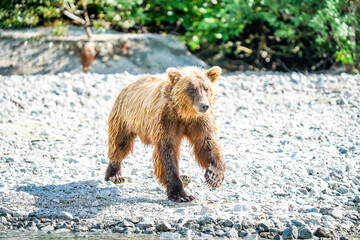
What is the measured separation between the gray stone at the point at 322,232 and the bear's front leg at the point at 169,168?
4.15 ft

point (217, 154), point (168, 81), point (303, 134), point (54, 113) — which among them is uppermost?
point (168, 81)

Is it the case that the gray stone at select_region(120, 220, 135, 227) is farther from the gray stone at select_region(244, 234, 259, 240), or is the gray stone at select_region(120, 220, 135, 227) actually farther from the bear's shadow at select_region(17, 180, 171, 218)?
the gray stone at select_region(244, 234, 259, 240)

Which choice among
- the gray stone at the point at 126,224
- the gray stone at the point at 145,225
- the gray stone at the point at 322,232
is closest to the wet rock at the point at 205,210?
the gray stone at the point at 145,225

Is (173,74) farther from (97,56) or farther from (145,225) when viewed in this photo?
(97,56)

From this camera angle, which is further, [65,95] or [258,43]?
[258,43]

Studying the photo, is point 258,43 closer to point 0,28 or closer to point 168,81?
point 0,28

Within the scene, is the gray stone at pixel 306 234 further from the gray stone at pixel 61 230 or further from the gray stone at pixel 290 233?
the gray stone at pixel 61 230

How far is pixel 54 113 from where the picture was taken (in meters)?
9.06

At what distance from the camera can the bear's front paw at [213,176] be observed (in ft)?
17.1

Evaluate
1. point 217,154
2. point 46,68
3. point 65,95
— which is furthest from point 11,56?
point 217,154

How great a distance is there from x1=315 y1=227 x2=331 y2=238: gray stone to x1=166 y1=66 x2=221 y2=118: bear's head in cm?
143

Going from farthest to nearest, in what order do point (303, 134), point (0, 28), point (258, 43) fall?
1. point (258, 43)
2. point (0, 28)
3. point (303, 134)

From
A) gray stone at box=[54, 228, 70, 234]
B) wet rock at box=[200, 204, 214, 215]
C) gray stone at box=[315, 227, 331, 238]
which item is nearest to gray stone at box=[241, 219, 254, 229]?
wet rock at box=[200, 204, 214, 215]

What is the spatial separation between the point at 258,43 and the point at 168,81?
7.93 m
